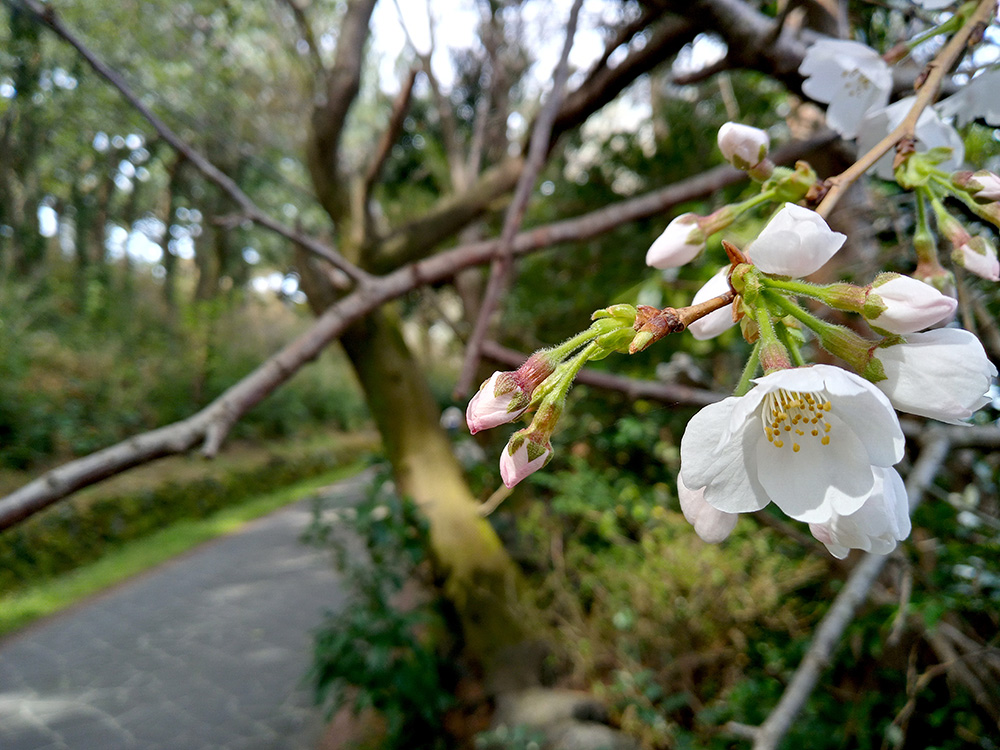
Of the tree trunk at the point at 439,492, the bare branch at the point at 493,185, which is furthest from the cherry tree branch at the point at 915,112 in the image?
the tree trunk at the point at 439,492

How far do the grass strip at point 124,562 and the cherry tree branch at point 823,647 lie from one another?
13.6ft

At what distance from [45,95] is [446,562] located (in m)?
4.95

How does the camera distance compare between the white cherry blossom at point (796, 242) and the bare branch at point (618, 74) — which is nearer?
the white cherry blossom at point (796, 242)

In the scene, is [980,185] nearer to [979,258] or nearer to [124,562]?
[979,258]

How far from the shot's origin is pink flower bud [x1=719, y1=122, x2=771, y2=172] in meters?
0.64

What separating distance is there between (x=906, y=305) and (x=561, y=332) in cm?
412

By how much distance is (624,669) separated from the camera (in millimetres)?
3070

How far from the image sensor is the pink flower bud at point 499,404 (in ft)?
1.58

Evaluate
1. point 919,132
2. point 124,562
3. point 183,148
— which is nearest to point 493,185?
point 183,148

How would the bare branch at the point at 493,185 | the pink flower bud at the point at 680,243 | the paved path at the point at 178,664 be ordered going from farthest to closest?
the paved path at the point at 178,664
the bare branch at the point at 493,185
the pink flower bud at the point at 680,243

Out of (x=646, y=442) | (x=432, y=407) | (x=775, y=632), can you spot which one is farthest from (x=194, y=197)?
(x=775, y=632)

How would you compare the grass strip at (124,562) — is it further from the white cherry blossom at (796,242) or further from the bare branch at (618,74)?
the white cherry blossom at (796,242)

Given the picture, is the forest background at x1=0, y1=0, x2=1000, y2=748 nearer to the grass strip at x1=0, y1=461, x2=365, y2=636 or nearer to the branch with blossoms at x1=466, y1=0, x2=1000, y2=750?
the grass strip at x1=0, y1=461, x2=365, y2=636

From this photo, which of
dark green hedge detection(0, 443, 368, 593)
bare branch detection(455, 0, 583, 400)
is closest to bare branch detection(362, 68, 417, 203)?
bare branch detection(455, 0, 583, 400)
